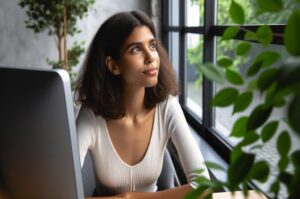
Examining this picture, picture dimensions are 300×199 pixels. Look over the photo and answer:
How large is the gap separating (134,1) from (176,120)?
3.33 meters

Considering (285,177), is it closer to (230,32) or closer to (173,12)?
(230,32)

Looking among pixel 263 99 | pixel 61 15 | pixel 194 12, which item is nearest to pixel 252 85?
pixel 263 99

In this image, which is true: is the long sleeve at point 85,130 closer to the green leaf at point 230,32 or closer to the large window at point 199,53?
the large window at point 199,53

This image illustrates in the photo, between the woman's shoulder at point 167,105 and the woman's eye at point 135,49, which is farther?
the woman's shoulder at point 167,105

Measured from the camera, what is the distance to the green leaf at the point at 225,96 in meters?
0.36

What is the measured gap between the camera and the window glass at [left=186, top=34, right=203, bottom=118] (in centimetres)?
289

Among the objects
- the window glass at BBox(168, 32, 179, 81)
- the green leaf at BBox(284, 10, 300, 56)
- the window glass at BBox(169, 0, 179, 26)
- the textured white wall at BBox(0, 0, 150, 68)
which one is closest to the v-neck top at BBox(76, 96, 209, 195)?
the green leaf at BBox(284, 10, 300, 56)

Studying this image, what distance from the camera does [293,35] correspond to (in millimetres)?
287

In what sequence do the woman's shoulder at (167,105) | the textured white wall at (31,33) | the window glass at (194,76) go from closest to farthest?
the woman's shoulder at (167,105) → the window glass at (194,76) → the textured white wall at (31,33)

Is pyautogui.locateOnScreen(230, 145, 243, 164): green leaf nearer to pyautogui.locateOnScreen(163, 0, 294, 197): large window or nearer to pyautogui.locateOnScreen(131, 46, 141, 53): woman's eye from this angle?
pyautogui.locateOnScreen(131, 46, 141, 53): woman's eye

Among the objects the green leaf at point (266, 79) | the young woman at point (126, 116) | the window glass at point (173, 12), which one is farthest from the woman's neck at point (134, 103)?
the window glass at point (173, 12)

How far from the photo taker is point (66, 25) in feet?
12.4

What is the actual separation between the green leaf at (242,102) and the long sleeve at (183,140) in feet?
3.15

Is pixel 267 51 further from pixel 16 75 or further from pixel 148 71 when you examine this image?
pixel 148 71
